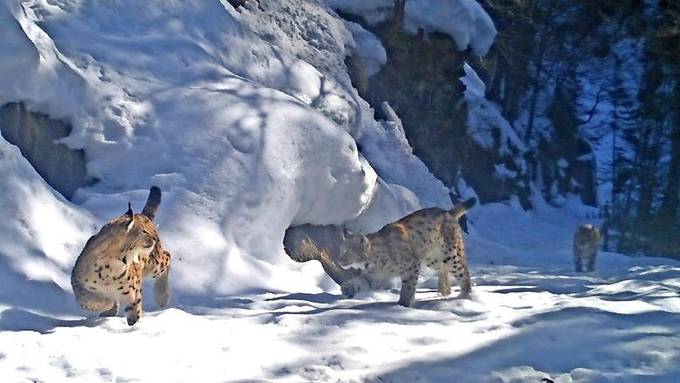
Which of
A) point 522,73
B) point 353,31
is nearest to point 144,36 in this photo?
point 353,31

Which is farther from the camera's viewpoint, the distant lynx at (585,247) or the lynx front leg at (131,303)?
the distant lynx at (585,247)

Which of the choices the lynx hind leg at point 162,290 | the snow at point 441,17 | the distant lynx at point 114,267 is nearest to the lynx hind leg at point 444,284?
the lynx hind leg at point 162,290

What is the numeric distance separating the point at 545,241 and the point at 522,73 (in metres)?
8.57

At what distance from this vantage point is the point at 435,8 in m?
19.0

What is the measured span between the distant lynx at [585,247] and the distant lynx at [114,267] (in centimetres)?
1071

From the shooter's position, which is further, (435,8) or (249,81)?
(435,8)

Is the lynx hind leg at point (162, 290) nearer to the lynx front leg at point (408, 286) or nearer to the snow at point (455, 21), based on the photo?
the lynx front leg at point (408, 286)

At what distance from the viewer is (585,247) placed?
15328 mm

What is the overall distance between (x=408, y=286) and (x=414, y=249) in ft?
2.01

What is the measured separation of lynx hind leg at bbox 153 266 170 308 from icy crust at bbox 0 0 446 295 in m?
0.53

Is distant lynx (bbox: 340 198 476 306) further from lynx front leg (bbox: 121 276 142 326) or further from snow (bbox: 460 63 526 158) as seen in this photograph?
snow (bbox: 460 63 526 158)

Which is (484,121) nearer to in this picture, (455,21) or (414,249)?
(455,21)

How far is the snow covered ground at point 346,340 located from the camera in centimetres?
507

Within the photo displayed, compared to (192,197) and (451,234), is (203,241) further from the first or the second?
(451,234)
